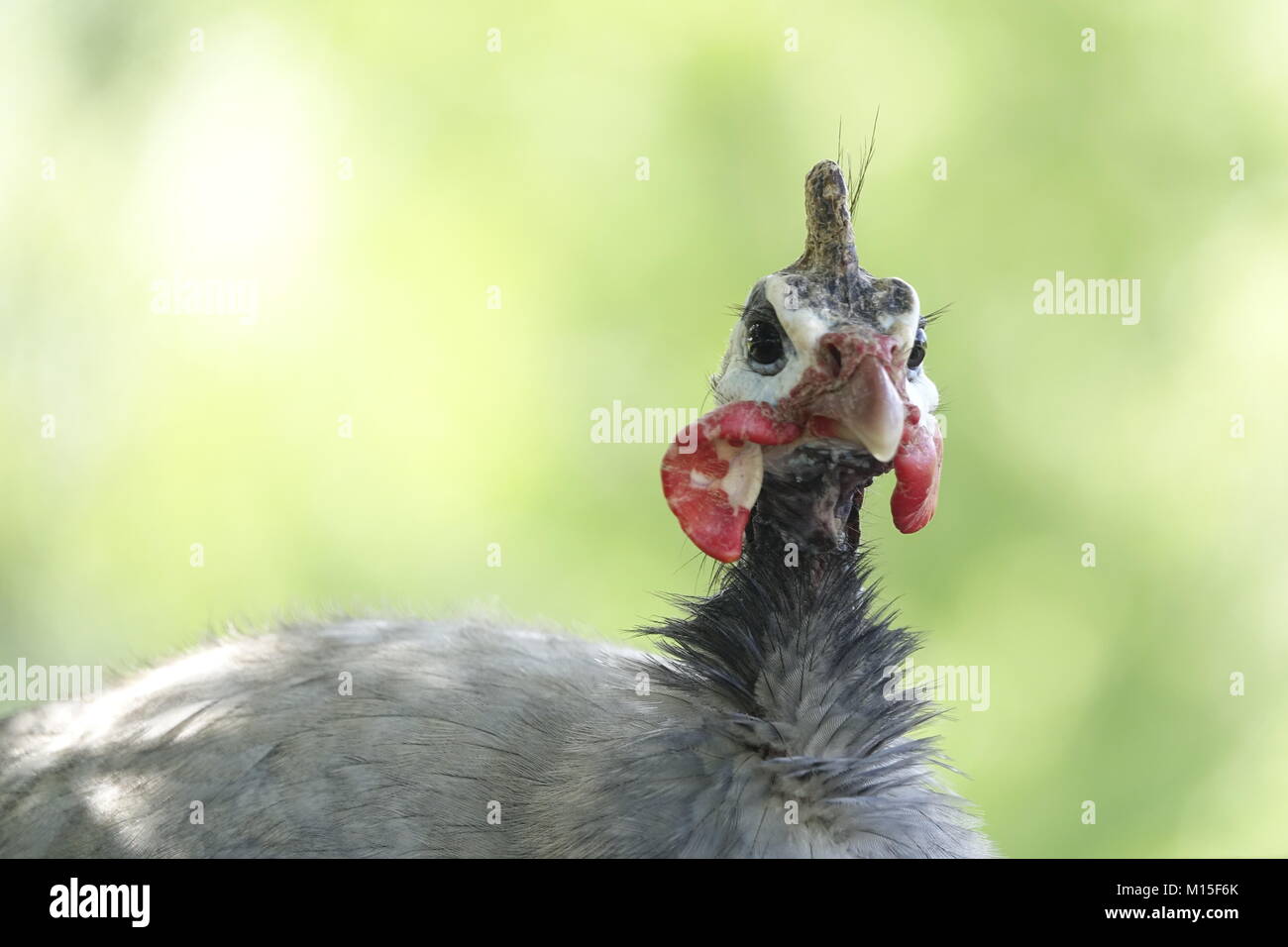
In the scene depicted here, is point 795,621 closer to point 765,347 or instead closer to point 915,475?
point 915,475

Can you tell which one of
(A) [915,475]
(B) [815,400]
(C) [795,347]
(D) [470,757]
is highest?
(C) [795,347]

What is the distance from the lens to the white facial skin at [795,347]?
3.35 meters

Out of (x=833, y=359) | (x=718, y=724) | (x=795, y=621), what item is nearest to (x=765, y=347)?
(x=833, y=359)

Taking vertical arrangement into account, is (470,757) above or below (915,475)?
below

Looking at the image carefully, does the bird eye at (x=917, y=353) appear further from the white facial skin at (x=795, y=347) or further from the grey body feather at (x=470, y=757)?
the grey body feather at (x=470, y=757)

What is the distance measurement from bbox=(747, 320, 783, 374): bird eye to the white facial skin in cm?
2

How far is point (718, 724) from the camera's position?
3541 mm

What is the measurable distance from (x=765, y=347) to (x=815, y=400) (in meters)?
0.21

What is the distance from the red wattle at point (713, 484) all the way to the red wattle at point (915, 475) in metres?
0.26

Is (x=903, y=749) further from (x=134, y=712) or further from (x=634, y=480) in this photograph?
(x=634, y=480)
